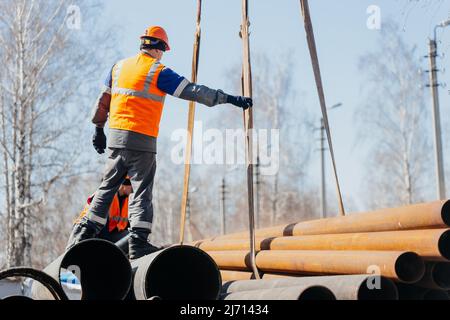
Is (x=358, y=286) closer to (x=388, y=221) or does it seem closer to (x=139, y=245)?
(x=388, y=221)

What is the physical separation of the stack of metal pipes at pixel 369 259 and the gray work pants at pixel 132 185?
961 mm

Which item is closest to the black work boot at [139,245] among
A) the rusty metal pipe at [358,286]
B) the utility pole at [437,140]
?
the rusty metal pipe at [358,286]

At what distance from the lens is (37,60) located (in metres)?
15.4

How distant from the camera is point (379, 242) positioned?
374 cm

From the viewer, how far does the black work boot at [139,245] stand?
4664mm

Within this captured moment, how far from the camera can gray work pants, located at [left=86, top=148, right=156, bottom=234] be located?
15.8ft

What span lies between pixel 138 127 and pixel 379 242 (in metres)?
2.08

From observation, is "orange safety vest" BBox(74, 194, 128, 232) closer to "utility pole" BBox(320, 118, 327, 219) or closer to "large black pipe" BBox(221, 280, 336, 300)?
"large black pipe" BBox(221, 280, 336, 300)

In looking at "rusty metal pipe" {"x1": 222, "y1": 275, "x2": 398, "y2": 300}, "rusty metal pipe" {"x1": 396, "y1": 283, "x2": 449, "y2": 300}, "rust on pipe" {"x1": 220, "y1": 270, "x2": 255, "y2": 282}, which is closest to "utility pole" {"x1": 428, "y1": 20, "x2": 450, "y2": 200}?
"rust on pipe" {"x1": 220, "y1": 270, "x2": 255, "y2": 282}

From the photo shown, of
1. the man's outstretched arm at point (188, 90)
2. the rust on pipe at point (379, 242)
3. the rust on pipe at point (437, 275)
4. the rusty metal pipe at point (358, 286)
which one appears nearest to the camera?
the rusty metal pipe at point (358, 286)

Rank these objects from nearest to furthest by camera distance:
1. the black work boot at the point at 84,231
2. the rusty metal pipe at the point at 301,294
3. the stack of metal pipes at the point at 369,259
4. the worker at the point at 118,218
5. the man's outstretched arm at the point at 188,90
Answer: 1. the rusty metal pipe at the point at 301,294
2. the stack of metal pipes at the point at 369,259
3. the man's outstretched arm at the point at 188,90
4. the black work boot at the point at 84,231
5. the worker at the point at 118,218

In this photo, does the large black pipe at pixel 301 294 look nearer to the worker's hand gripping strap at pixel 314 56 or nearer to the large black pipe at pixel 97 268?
the large black pipe at pixel 97 268

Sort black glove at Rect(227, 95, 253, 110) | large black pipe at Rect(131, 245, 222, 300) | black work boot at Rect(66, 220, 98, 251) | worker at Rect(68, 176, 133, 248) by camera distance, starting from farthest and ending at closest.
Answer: worker at Rect(68, 176, 133, 248), black work boot at Rect(66, 220, 98, 251), black glove at Rect(227, 95, 253, 110), large black pipe at Rect(131, 245, 222, 300)

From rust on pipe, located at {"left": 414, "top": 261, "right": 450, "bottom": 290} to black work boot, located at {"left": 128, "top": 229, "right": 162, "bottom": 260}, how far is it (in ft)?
6.61
